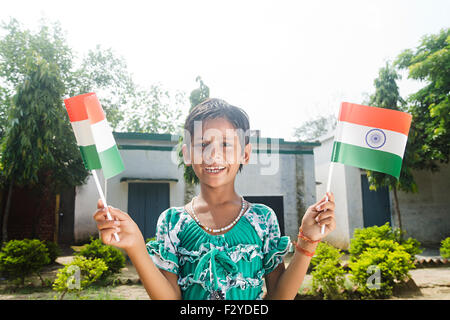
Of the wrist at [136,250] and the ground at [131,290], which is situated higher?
the wrist at [136,250]

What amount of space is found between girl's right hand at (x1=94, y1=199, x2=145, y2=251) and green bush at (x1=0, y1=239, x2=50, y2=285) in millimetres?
A: 6145

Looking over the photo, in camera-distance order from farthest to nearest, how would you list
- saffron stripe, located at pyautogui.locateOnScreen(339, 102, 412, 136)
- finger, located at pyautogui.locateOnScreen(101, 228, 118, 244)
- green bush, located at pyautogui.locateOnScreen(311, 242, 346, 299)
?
green bush, located at pyautogui.locateOnScreen(311, 242, 346, 299) < saffron stripe, located at pyautogui.locateOnScreen(339, 102, 412, 136) < finger, located at pyautogui.locateOnScreen(101, 228, 118, 244)

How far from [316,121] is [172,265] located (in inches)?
967

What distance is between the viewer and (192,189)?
930 centimetres

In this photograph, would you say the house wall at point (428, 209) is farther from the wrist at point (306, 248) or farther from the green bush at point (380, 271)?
the wrist at point (306, 248)

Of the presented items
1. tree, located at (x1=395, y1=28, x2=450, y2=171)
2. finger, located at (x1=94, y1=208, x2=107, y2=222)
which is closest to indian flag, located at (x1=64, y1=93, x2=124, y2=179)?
finger, located at (x1=94, y1=208, x2=107, y2=222)

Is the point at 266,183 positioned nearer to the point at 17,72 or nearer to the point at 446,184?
the point at 446,184

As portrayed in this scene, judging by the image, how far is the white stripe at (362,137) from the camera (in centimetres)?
161

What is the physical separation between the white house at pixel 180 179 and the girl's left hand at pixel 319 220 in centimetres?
760

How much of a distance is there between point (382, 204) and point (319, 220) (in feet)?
36.0

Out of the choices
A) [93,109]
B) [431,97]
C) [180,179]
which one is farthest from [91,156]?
[431,97]

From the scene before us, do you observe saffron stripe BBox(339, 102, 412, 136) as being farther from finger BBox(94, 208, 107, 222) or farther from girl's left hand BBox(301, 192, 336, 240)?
finger BBox(94, 208, 107, 222)

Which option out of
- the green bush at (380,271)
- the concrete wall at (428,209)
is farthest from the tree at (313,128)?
the green bush at (380,271)

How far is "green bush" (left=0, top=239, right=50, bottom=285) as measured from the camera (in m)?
6.00
